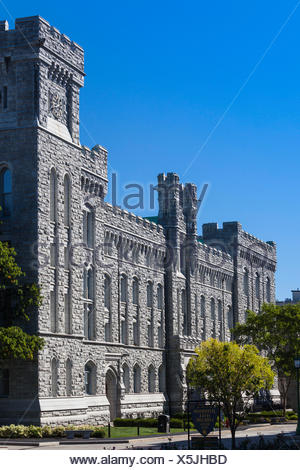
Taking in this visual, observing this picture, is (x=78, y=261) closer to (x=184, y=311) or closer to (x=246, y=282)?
(x=184, y=311)

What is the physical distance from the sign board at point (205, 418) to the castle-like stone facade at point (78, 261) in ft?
51.9

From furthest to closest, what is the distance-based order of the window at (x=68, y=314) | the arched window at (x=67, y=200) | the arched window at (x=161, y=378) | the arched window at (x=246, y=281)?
1. the arched window at (x=246, y=281)
2. the arched window at (x=161, y=378)
3. the arched window at (x=67, y=200)
4. the window at (x=68, y=314)

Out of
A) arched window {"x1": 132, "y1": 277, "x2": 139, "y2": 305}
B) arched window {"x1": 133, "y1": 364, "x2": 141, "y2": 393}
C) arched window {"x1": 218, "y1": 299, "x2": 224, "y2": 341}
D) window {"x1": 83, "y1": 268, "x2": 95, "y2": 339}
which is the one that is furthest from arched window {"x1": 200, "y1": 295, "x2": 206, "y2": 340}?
window {"x1": 83, "y1": 268, "x2": 95, "y2": 339}

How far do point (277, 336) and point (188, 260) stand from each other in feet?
36.5

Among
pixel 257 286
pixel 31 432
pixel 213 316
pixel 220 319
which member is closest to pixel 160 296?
pixel 213 316

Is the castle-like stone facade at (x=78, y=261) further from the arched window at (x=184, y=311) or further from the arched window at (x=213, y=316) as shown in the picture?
the arched window at (x=213, y=316)

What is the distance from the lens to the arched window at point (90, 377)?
55219 millimetres

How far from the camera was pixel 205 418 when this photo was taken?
31.6 m

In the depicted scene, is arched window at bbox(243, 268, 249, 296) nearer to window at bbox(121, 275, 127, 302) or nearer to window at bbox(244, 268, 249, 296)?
window at bbox(244, 268, 249, 296)

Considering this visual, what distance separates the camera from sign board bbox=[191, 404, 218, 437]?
31.5m

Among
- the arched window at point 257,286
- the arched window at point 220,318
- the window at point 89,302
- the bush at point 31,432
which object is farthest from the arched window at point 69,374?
the arched window at point 257,286

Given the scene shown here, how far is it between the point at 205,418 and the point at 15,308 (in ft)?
57.1

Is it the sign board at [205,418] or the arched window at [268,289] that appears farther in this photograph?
the arched window at [268,289]

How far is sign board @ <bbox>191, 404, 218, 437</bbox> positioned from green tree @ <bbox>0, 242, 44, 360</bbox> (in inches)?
581
